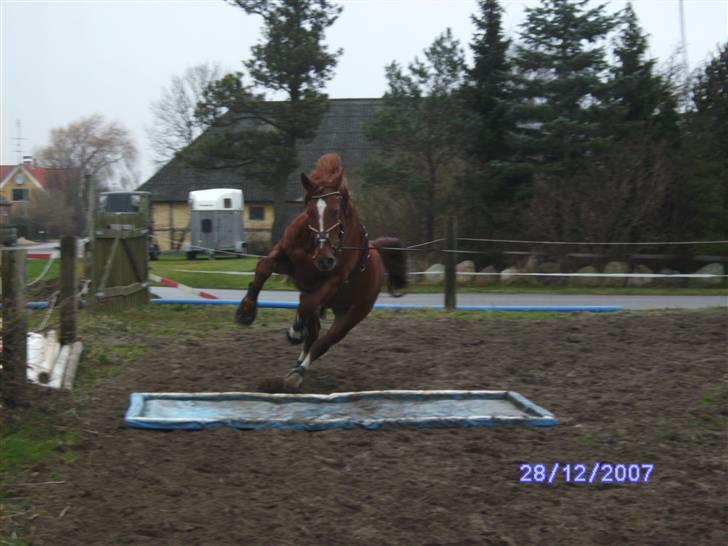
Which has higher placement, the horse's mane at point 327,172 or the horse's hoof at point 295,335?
the horse's mane at point 327,172

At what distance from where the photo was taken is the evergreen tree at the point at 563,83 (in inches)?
813

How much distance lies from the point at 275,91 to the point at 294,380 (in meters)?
20.8

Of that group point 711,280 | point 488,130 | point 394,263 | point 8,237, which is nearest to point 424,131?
point 488,130

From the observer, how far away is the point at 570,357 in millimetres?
7922

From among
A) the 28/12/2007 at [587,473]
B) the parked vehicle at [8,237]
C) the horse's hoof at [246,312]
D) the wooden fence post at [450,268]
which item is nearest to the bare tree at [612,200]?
the wooden fence post at [450,268]

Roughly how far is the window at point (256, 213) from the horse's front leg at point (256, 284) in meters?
34.4

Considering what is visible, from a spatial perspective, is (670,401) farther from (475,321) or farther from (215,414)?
(475,321)

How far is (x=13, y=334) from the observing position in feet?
17.4

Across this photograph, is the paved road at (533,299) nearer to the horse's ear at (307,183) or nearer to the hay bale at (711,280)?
the hay bale at (711,280)

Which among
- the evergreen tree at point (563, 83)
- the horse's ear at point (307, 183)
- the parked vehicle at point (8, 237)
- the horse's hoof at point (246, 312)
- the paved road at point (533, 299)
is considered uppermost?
the evergreen tree at point (563, 83)

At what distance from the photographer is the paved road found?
50.4ft

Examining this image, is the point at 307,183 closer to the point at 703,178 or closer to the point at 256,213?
the point at 703,178

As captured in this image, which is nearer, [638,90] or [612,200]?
[612,200]

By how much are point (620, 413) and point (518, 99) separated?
17.0m
